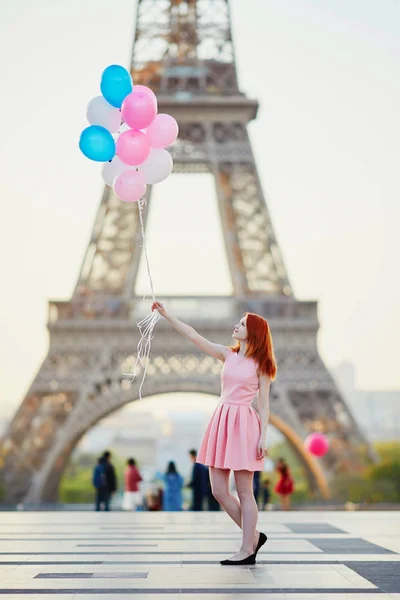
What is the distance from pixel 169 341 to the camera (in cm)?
2808

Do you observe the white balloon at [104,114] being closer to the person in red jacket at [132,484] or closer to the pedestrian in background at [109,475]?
the pedestrian in background at [109,475]

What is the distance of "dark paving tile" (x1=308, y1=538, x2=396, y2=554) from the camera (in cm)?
783

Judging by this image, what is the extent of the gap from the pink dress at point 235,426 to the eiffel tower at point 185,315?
1915 cm

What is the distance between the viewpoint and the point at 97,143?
802 centimetres

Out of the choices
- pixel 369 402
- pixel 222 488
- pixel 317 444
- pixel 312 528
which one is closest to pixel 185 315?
pixel 317 444

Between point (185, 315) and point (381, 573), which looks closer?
point (381, 573)

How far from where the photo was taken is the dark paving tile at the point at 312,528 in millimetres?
10031

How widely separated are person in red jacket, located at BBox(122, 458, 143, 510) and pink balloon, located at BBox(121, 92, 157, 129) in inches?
410

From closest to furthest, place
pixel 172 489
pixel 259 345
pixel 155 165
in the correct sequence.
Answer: pixel 259 345 → pixel 155 165 → pixel 172 489

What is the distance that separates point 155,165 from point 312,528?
4.45 m

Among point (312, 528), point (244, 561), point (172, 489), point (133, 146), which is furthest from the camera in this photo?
point (172, 489)

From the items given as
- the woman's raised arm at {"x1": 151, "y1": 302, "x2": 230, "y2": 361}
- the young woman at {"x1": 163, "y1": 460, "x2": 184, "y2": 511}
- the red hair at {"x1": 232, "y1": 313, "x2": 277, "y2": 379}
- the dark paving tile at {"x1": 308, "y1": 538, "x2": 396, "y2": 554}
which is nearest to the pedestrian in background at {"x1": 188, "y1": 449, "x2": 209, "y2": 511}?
the young woman at {"x1": 163, "y1": 460, "x2": 184, "y2": 511}

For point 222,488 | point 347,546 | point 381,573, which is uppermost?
point 222,488

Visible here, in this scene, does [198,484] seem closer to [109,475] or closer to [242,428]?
[109,475]
